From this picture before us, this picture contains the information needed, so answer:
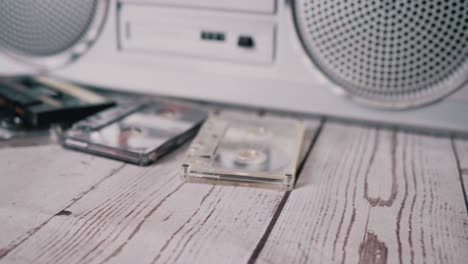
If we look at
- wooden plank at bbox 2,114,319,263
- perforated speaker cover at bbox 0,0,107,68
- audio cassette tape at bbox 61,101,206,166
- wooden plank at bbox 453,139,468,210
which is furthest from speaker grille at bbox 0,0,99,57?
wooden plank at bbox 453,139,468,210

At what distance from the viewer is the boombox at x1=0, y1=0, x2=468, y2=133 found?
601mm

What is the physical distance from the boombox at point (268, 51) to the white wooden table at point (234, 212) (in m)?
0.08

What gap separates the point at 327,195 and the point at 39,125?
13.8 inches

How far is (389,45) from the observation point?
1.99 feet

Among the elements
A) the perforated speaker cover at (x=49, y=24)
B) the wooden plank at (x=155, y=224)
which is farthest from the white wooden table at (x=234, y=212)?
the perforated speaker cover at (x=49, y=24)

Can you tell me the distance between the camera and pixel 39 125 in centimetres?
65

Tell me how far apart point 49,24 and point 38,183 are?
0.28 m

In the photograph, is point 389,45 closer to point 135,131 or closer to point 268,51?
point 268,51

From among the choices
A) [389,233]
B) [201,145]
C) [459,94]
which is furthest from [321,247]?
[459,94]

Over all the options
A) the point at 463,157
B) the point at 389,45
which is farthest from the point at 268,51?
the point at 463,157

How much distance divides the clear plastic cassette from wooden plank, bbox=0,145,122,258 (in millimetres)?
94

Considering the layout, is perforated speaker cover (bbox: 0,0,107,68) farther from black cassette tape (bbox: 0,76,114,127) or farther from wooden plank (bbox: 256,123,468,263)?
wooden plank (bbox: 256,123,468,263)

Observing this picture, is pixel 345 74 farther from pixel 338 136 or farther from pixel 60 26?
pixel 60 26

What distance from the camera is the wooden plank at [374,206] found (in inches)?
16.6
